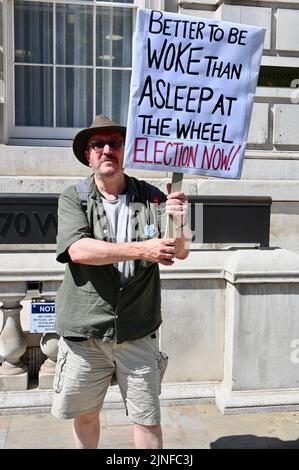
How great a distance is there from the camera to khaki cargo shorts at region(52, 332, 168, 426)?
9.16ft

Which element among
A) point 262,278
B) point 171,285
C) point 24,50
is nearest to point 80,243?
point 171,285

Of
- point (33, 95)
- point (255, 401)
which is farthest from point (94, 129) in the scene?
point (33, 95)

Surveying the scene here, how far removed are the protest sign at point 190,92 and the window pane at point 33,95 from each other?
5.09 meters

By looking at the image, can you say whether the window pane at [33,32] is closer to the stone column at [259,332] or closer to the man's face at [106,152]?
the stone column at [259,332]

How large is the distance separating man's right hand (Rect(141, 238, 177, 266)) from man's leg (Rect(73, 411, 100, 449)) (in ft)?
3.07

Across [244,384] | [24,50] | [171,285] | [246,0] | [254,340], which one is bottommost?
[244,384]

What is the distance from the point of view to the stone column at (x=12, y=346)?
405 cm

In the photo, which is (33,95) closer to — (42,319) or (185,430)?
(42,319)

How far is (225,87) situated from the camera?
106 inches

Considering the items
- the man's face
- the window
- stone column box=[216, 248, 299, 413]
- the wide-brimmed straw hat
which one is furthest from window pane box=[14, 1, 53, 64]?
the man's face

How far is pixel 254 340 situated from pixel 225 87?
2.03 meters

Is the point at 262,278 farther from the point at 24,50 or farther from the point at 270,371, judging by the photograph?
the point at 24,50

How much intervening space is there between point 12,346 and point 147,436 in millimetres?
1588

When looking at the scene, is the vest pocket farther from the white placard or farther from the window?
the window
